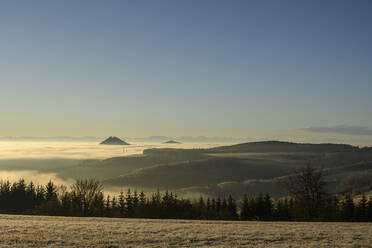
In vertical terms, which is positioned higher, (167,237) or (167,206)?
(167,237)

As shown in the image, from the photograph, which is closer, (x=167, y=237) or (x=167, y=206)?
(x=167, y=237)

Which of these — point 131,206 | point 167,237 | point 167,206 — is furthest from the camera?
point 131,206

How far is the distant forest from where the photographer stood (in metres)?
53.9

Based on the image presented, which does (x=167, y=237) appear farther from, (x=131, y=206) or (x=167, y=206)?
(x=131, y=206)

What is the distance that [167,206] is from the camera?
10506cm

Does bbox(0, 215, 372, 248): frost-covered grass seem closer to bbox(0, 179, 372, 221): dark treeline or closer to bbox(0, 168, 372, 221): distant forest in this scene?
bbox(0, 168, 372, 221): distant forest

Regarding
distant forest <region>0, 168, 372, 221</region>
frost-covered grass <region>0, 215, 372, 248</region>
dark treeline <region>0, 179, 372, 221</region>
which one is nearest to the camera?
frost-covered grass <region>0, 215, 372, 248</region>

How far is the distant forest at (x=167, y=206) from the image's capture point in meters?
53.9

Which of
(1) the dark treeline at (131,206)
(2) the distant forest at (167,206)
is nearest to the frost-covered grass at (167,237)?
(2) the distant forest at (167,206)

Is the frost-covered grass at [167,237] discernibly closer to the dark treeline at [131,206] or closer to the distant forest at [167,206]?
the distant forest at [167,206]

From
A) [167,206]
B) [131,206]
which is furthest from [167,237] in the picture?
[131,206]

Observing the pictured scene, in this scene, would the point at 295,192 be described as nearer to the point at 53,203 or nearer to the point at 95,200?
the point at 95,200

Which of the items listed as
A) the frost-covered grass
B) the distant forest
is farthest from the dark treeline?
the frost-covered grass

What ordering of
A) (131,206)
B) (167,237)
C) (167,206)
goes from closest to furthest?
(167,237) < (167,206) < (131,206)
